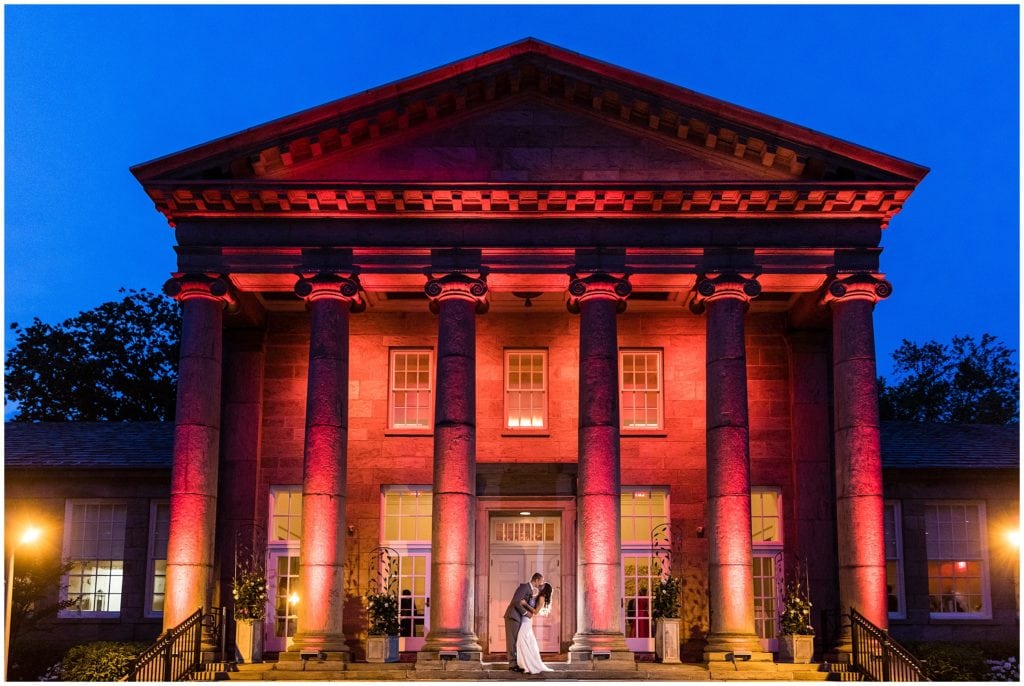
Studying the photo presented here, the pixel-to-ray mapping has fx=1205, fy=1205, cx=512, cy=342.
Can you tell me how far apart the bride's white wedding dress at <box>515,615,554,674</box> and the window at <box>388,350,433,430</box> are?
7.19 meters

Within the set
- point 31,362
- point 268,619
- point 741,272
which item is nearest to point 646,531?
point 741,272

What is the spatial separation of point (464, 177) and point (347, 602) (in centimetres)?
984

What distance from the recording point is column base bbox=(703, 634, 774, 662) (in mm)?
22906

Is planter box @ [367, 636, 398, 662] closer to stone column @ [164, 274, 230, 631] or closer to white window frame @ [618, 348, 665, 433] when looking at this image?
stone column @ [164, 274, 230, 631]

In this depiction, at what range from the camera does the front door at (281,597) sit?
1067 inches

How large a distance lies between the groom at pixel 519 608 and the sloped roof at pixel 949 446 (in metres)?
10.9

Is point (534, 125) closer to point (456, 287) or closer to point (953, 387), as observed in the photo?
point (456, 287)

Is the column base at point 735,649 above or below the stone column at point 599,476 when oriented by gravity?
below

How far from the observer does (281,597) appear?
2734 cm

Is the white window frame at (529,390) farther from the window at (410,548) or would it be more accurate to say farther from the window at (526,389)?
the window at (410,548)

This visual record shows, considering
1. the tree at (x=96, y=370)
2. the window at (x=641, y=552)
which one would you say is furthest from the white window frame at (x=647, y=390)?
the tree at (x=96, y=370)

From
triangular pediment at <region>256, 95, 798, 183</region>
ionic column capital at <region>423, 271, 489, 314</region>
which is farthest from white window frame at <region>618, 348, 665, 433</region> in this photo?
ionic column capital at <region>423, 271, 489, 314</region>

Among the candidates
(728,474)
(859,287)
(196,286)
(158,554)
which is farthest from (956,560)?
(158,554)

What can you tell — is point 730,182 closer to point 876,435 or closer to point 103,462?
point 876,435
